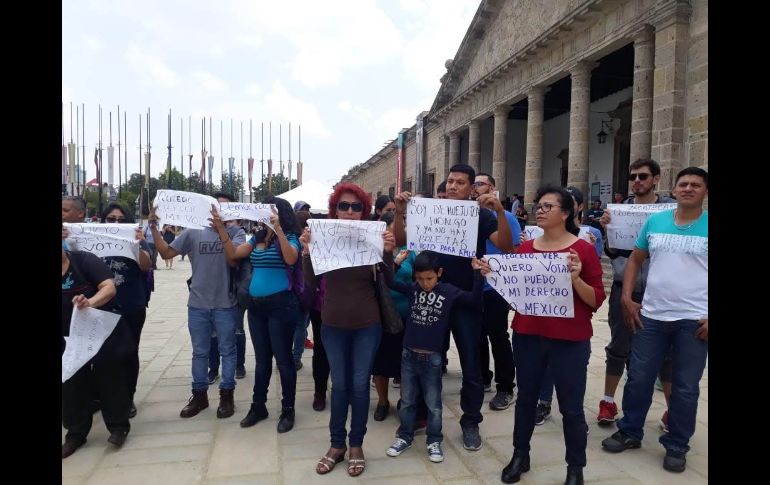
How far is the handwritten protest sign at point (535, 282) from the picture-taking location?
113 inches

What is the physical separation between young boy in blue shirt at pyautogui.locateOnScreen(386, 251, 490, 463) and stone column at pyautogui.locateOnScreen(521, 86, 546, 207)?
12.3 metres

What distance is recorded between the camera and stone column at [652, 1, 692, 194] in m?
9.36

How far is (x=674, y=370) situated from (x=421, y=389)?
1752 mm

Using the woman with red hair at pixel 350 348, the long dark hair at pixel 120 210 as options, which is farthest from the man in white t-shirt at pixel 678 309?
the long dark hair at pixel 120 210

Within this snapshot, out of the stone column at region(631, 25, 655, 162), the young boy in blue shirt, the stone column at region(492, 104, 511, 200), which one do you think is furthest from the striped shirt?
the stone column at region(492, 104, 511, 200)

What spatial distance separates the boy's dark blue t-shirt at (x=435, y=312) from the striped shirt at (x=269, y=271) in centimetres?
110

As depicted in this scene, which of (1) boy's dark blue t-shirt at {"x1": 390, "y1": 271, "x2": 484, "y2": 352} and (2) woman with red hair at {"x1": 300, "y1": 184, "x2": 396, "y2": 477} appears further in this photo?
(1) boy's dark blue t-shirt at {"x1": 390, "y1": 271, "x2": 484, "y2": 352}

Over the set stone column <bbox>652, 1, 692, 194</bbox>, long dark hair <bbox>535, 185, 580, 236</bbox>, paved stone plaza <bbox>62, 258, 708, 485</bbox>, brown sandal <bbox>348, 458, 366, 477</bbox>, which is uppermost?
stone column <bbox>652, 1, 692, 194</bbox>

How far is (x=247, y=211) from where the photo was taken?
4.03 meters

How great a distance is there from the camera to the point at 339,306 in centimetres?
331

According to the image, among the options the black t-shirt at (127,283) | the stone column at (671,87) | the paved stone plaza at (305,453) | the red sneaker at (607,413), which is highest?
the stone column at (671,87)

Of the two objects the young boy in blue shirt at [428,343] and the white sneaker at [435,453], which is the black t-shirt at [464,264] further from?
the white sneaker at [435,453]

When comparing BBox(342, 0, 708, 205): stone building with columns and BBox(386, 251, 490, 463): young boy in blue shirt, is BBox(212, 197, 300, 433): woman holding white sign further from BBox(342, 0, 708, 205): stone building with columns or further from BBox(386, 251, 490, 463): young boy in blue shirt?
BBox(342, 0, 708, 205): stone building with columns

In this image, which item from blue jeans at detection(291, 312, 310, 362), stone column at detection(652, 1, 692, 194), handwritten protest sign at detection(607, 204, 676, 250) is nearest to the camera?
handwritten protest sign at detection(607, 204, 676, 250)
